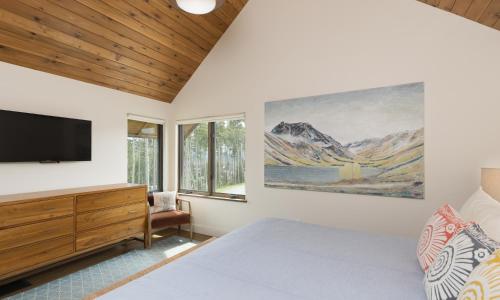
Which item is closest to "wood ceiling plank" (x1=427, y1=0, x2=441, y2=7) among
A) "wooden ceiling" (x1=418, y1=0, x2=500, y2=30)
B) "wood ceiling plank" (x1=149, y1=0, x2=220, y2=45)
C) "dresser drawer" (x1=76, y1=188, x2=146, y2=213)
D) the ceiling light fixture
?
"wooden ceiling" (x1=418, y1=0, x2=500, y2=30)

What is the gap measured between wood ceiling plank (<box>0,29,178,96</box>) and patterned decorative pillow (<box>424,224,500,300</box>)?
3640 millimetres

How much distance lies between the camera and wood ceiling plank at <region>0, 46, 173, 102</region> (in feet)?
8.46

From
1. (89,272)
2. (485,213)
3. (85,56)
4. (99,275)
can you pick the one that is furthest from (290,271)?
(85,56)

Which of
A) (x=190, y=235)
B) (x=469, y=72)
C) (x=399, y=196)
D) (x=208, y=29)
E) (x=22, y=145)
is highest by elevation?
(x=208, y=29)

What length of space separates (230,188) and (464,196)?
278cm

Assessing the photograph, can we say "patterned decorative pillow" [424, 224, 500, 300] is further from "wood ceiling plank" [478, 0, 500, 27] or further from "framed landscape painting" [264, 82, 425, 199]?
"wood ceiling plank" [478, 0, 500, 27]

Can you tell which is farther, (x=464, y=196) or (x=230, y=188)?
(x=230, y=188)

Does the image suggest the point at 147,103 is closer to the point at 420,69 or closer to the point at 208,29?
the point at 208,29

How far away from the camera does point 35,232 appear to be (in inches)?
94.4

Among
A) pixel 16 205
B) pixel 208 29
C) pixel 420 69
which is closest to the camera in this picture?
pixel 16 205

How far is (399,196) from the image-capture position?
2.67 m

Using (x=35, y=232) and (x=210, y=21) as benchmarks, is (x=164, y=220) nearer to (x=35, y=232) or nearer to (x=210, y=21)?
(x=35, y=232)

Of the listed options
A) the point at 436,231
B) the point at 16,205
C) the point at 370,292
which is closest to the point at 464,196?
the point at 436,231

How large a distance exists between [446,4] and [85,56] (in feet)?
12.3
